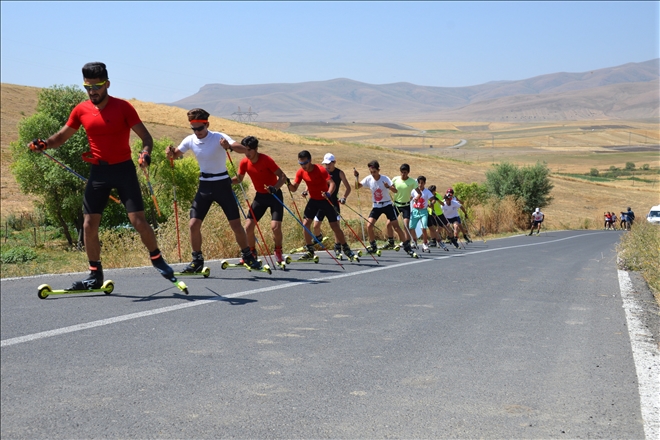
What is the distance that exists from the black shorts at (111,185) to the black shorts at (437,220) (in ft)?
46.6

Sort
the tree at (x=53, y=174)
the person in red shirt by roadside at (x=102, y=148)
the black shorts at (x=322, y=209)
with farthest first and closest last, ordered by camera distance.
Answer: the tree at (x=53, y=174)
the black shorts at (x=322, y=209)
the person in red shirt by roadside at (x=102, y=148)

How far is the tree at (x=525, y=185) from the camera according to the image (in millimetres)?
53531

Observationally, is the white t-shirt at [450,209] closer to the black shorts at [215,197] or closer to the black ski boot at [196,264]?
the black shorts at [215,197]

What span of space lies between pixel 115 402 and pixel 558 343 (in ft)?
13.0

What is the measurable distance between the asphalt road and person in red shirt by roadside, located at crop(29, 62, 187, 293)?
0.69 meters

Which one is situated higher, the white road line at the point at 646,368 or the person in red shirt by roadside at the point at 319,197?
the person in red shirt by roadside at the point at 319,197

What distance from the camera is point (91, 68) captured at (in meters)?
6.96

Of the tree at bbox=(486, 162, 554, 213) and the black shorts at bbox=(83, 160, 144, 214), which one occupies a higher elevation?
the black shorts at bbox=(83, 160, 144, 214)

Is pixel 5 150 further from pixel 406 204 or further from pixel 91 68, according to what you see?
pixel 91 68

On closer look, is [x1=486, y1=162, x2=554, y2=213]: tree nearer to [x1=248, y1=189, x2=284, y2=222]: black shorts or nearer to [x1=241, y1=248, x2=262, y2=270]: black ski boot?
[x1=248, y1=189, x2=284, y2=222]: black shorts

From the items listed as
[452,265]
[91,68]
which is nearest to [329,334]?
[91,68]

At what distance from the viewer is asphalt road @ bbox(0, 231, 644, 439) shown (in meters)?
4.21

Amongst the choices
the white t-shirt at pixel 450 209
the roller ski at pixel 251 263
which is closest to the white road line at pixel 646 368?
the roller ski at pixel 251 263

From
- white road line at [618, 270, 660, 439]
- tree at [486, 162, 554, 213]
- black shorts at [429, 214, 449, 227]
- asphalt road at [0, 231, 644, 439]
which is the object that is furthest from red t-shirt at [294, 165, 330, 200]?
tree at [486, 162, 554, 213]
